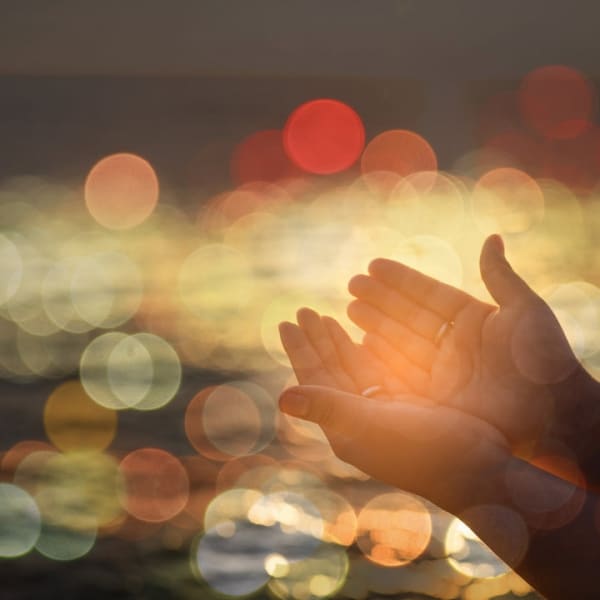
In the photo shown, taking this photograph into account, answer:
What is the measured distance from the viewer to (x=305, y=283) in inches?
441

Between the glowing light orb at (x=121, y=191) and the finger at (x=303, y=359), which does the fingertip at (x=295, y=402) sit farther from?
the glowing light orb at (x=121, y=191)

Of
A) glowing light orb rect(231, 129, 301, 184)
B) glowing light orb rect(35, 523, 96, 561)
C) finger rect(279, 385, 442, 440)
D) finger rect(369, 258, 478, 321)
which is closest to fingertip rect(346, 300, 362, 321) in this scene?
finger rect(369, 258, 478, 321)

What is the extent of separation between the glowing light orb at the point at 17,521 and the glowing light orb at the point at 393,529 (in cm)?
138

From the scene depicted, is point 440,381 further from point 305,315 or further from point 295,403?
point 295,403

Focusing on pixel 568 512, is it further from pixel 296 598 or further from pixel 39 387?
pixel 39 387

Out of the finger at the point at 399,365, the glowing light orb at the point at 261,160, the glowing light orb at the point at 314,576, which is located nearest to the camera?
the finger at the point at 399,365

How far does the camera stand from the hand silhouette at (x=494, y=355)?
9.78 ft

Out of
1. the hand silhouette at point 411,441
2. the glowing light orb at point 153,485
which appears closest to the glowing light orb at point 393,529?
the glowing light orb at point 153,485

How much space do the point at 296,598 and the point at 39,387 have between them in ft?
11.7

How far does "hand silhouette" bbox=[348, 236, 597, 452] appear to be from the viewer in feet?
9.78

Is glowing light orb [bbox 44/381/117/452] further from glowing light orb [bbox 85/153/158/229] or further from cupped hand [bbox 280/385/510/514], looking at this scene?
glowing light orb [bbox 85/153/158/229]

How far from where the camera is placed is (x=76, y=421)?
6363 mm

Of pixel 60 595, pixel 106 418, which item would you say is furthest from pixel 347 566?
pixel 106 418

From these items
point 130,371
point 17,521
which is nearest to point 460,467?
point 17,521
